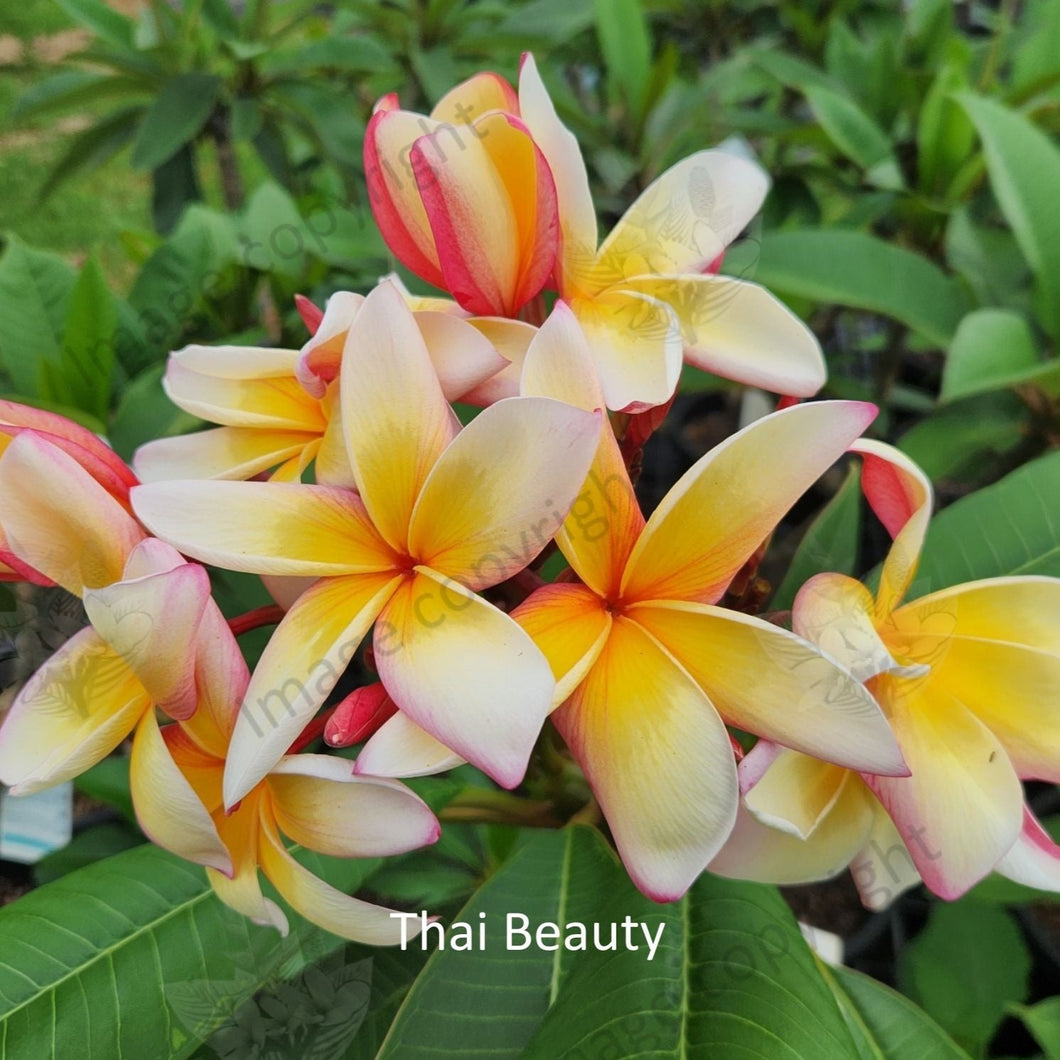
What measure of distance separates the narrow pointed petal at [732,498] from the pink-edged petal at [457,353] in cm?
12

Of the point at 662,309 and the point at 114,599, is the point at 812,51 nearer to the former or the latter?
the point at 662,309

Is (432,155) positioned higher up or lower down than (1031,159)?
higher up

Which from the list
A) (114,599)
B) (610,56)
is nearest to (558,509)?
(114,599)

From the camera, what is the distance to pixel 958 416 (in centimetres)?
106

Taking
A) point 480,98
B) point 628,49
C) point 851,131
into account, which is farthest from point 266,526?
point 628,49

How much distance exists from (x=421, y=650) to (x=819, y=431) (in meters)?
0.19

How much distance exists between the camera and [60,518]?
0.41 meters

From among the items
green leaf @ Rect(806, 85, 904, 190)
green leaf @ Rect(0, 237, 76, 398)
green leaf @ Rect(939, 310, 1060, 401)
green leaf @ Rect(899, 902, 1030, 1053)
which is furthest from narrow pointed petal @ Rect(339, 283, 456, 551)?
green leaf @ Rect(806, 85, 904, 190)

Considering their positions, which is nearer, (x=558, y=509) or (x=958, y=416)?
(x=558, y=509)

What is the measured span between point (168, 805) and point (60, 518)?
14 centimetres

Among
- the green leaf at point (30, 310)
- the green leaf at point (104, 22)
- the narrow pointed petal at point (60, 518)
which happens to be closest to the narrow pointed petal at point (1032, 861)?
the narrow pointed petal at point (60, 518)

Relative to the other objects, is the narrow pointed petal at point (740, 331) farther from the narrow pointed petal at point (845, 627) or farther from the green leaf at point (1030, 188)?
the green leaf at point (1030, 188)

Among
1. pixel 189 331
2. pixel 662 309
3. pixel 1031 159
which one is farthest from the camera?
pixel 189 331

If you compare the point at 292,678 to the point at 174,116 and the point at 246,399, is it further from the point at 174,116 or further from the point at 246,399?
the point at 174,116
